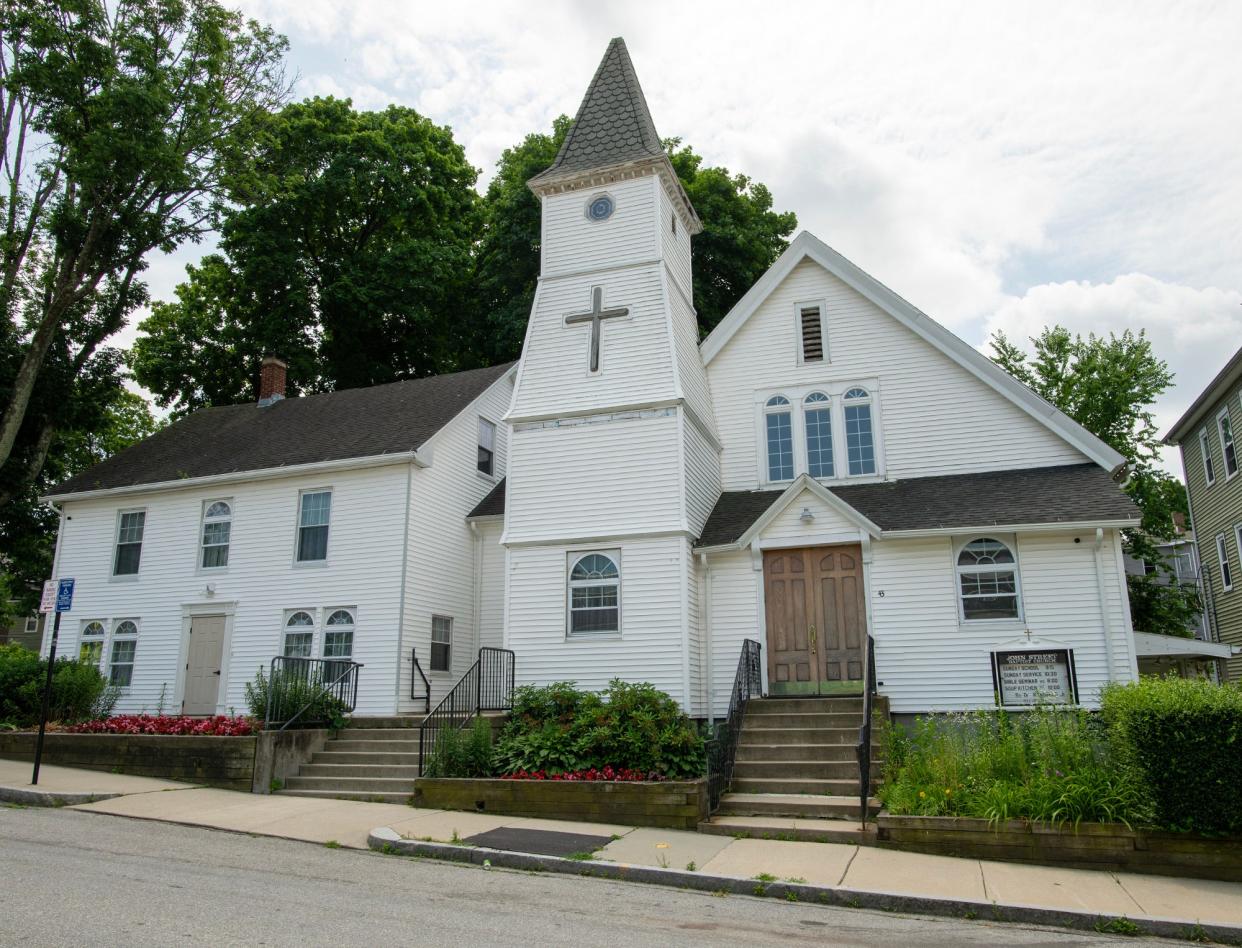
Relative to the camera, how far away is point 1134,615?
2347cm

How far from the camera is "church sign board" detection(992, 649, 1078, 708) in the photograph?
13.2m

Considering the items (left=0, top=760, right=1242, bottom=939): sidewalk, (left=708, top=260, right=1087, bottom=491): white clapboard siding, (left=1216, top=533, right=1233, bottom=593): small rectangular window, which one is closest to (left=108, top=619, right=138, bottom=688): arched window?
(left=0, top=760, right=1242, bottom=939): sidewalk

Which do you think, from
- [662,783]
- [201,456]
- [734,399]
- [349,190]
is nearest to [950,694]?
[662,783]

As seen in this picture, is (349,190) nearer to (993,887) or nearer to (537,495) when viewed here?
(537,495)

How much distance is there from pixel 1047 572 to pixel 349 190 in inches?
1025

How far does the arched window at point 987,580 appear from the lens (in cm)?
1395

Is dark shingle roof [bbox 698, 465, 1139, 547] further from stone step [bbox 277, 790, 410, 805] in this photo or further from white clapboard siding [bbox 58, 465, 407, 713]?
white clapboard siding [bbox 58, 465, 407, 713]

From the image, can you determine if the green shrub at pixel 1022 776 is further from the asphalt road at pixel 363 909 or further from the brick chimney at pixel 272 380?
the brick chimney at pixel 272 380

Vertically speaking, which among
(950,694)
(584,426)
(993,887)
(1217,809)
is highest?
(584,426)

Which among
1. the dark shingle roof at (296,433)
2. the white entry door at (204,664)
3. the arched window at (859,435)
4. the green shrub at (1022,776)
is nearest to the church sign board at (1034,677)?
the green shrub at (1022,776)

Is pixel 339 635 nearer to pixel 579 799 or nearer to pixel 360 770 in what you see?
pixel 360 770

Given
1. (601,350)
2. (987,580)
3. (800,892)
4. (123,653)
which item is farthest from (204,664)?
(987,580)

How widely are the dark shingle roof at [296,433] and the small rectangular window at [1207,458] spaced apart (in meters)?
18.8

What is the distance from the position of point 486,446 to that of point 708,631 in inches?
318
